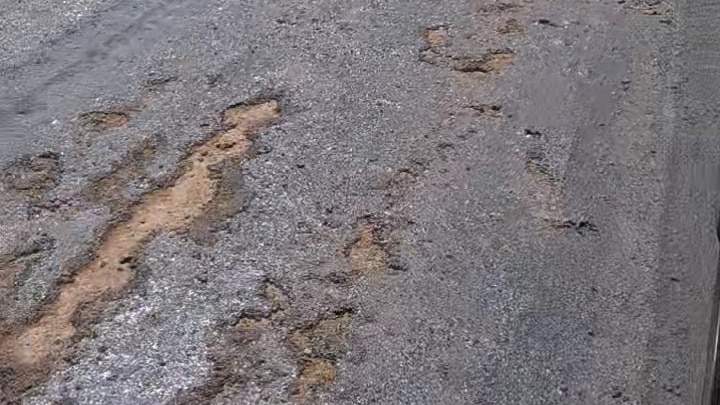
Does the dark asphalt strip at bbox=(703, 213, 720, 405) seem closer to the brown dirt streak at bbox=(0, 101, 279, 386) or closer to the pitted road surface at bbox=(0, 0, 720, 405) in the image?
the pitted road surface at bbox=(0, 0, 720, 405)

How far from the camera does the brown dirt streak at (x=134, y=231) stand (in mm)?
3242

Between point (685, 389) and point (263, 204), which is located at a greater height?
point (263, 204)

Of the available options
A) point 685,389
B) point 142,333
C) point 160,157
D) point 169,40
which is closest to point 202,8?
point 169,40

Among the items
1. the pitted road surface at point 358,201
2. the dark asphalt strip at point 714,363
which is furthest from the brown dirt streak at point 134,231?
the dark asphalt strip at point 714,363

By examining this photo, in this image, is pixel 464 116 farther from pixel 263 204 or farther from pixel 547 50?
pixel 263 204

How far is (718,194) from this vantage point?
3705 millimetres

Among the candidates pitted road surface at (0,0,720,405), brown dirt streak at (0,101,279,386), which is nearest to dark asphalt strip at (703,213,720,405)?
pitted road surface at (0,0,720,405)

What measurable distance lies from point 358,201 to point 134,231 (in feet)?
2.52

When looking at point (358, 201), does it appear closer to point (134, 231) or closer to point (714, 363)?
point (134, 231)

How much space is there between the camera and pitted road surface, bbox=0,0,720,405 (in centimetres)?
317

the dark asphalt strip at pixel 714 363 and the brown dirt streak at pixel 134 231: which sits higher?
the brown dirt streak at pixel 134 231

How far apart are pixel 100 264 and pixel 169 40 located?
1374mm

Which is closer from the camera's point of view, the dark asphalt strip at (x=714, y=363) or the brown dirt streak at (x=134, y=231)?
the dark asphalt strip at (x=714, y=363)

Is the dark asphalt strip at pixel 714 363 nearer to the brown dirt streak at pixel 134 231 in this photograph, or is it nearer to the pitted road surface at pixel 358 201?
the pitted road surface at pixel 358 201
